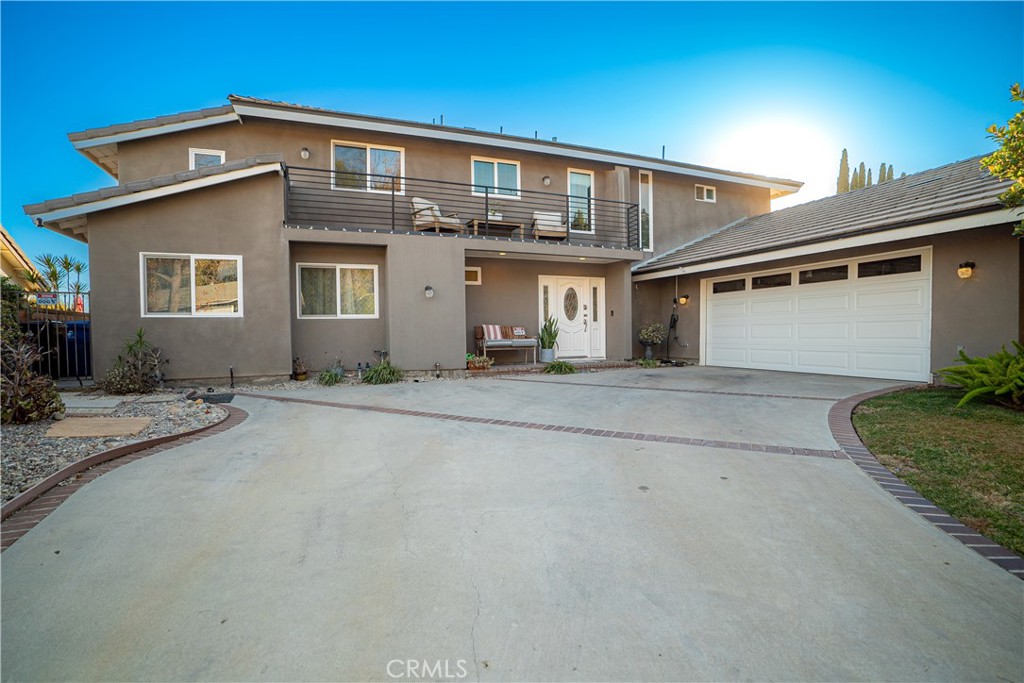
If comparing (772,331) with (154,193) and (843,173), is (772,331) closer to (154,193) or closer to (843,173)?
(154,193)

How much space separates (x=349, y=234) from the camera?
34.4 ft

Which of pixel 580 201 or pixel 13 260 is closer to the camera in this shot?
pixel 580 201

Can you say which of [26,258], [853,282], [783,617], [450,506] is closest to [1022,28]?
[853,282]

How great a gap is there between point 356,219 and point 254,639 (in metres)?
11.1

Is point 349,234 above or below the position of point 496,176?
below

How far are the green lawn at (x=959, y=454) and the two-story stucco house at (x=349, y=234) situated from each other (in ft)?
25.9

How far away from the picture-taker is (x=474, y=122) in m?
15.4

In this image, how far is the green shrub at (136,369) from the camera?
8156 millimetres

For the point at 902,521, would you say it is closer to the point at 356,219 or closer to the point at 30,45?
the point at 356,219

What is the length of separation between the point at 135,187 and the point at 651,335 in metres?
12.7

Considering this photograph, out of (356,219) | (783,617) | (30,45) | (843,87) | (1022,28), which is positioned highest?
(30,45)

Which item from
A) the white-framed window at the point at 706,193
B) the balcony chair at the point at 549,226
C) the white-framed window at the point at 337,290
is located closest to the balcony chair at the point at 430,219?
the white-framed window at the point at 337,290

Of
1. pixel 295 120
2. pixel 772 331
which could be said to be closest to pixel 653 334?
pixel 772 331

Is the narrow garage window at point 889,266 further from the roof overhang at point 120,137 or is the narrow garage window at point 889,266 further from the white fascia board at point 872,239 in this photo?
the roof overhang at point 120,137
